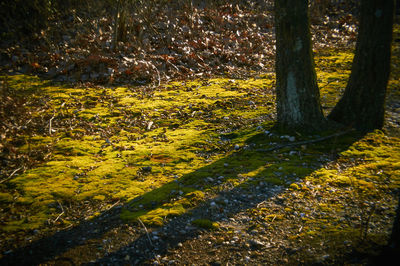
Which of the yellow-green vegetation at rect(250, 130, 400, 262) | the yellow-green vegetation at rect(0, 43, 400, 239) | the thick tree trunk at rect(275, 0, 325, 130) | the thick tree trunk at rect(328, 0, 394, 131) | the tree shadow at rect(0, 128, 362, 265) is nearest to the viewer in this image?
the tree shadow at rect(0, 128, 362, 265)

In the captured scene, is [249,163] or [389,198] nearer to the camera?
[389,198]

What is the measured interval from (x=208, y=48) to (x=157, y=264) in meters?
9.17

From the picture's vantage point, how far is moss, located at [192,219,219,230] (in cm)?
335

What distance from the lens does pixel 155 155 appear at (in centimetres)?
509

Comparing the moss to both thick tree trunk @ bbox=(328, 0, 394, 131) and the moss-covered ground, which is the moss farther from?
thick tree trunk @ bbox=(328, 0, 394, 131)

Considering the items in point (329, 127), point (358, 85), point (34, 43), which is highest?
point (34, 43)

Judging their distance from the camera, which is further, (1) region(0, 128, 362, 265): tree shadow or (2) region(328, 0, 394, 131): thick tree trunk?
(2) region(328, 0, 394, 131): thick tree trunk

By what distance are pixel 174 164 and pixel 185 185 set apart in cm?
72

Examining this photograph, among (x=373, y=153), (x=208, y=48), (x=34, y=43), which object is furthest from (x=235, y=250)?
(x=34, y=43)

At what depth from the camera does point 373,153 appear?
15.8 feet

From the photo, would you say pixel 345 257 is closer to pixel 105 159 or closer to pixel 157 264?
pixel 157 264

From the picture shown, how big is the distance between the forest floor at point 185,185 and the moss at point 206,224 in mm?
17

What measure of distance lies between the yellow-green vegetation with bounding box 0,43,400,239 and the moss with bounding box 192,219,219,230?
0.99ft

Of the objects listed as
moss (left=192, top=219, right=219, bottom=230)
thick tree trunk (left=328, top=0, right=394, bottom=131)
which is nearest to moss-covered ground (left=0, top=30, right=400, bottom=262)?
moss (left=192, top=219, right=219, bottom=230)
